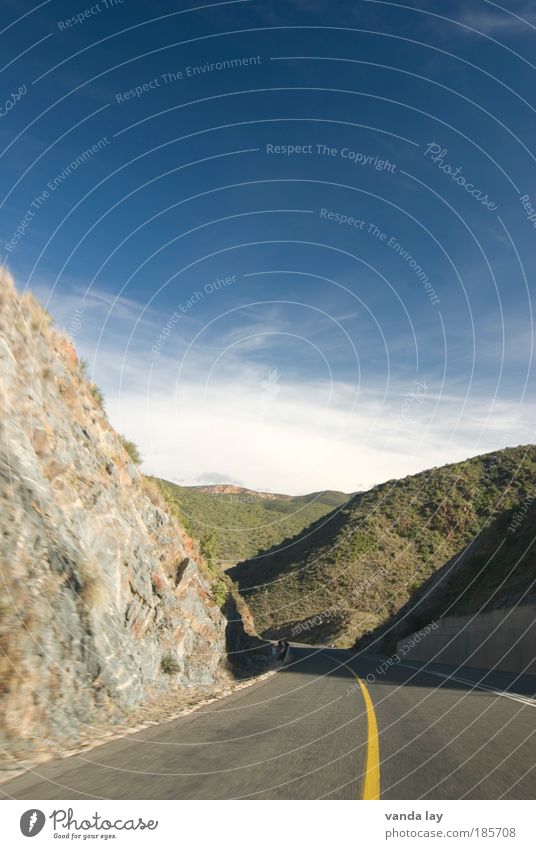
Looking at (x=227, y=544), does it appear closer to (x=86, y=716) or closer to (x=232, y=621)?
(x=232, y=621)

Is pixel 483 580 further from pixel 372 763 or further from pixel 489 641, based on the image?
pixel 372 763

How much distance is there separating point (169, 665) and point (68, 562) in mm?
7186

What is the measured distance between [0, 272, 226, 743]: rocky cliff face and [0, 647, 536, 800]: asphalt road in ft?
4.83

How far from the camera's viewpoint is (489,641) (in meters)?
30.6

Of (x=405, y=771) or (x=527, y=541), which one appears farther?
(x=527, y=541)

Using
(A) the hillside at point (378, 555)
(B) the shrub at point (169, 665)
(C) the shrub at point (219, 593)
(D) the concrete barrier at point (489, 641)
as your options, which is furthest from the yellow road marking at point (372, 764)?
(A) the hillside at point (378, 555)

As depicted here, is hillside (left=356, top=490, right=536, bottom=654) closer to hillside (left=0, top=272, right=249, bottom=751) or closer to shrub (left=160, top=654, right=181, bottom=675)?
shrub (left=160, top=654, right=181, bottom=675)

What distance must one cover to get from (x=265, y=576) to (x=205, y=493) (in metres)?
49.0

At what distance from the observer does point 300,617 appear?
3442 inches

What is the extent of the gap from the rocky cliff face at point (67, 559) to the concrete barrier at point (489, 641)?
50.0 ft

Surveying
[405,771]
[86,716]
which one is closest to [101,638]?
[86,716]

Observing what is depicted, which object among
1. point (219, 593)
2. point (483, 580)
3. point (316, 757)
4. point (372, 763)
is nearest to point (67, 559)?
point (316, 757)

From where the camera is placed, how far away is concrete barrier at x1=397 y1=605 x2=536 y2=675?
2584cm

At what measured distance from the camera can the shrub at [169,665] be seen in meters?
16.2
